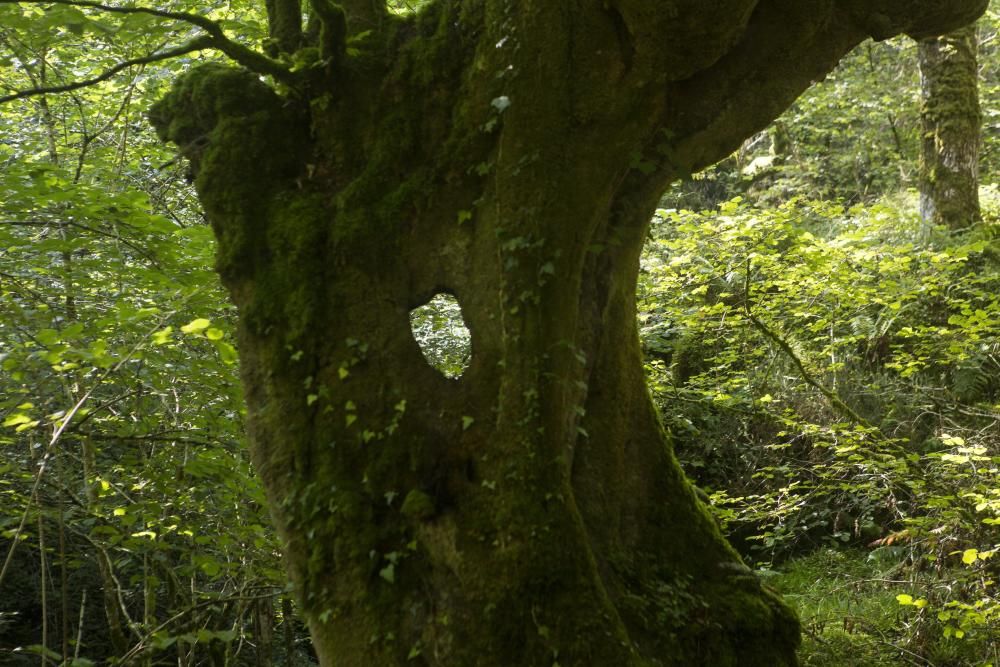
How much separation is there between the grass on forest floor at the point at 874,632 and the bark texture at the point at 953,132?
4208 mm

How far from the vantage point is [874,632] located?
5.96 meters

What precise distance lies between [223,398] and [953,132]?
26.8ft

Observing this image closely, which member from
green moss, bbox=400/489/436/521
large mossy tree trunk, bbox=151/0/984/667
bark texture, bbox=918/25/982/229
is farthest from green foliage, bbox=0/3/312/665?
bark texture, bbox=918/25/982/229

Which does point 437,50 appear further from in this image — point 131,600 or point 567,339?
point 131,600

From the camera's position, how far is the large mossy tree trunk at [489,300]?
318 centimetres

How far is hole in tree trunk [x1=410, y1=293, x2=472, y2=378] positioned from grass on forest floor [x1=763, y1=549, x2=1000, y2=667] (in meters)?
3.06

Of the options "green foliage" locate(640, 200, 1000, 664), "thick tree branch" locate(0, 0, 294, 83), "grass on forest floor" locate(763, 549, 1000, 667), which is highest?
"thick tree branch" locate(0, 0, 294, 83)

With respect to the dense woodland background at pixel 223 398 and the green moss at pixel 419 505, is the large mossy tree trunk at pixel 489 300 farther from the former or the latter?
the dense woodland background at pixel 223 398

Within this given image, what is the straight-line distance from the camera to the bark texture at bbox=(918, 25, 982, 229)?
870 cm

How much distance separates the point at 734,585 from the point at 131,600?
6.00 meters

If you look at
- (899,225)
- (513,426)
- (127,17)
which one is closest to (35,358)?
(127,17)

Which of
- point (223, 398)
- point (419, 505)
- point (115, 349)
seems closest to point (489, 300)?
point (419, 505)

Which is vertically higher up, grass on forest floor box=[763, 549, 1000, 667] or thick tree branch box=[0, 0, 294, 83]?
thick tree branch box=[0, 0, 294, 83]

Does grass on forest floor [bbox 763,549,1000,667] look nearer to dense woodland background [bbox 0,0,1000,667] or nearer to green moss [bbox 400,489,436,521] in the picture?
dense woodland background [bbox 0,0,1000,667]
